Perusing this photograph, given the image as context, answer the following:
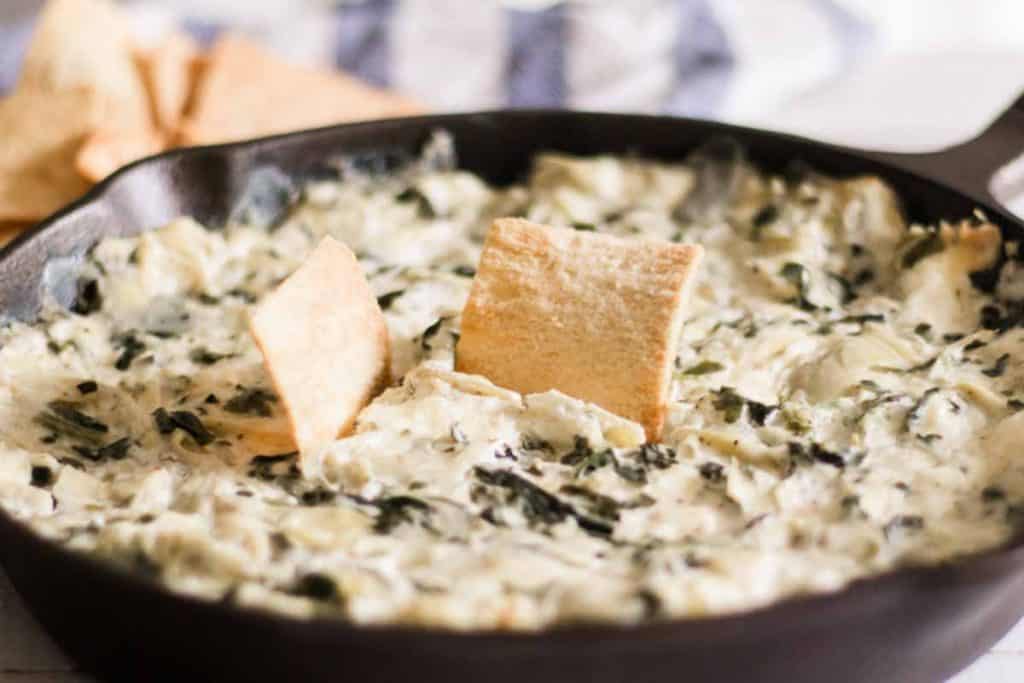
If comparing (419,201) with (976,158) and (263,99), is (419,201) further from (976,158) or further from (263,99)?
(976,158)

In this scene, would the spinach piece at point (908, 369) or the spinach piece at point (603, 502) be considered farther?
the spinach piece at point (908, 369)

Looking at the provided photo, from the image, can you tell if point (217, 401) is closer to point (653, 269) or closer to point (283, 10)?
point (653, 269)

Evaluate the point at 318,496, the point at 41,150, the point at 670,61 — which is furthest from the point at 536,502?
the point at 670,61

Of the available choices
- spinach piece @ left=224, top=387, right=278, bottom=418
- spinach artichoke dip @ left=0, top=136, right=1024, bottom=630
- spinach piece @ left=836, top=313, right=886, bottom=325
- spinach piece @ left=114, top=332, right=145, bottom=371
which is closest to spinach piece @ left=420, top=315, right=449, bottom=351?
spinach artichoke dip @ left=0, top=136, right=1024, bottom=630

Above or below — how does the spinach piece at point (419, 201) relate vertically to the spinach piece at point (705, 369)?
above

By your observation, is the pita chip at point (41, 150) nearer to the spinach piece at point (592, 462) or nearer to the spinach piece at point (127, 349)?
the spinach piece at point (127, 349)

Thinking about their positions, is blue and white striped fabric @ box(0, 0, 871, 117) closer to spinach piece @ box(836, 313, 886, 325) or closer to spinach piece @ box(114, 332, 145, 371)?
spinach piece @ box(836, 313, 886, 325)

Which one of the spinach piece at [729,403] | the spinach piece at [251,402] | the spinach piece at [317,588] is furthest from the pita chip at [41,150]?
the spinach piece at [317,588]
